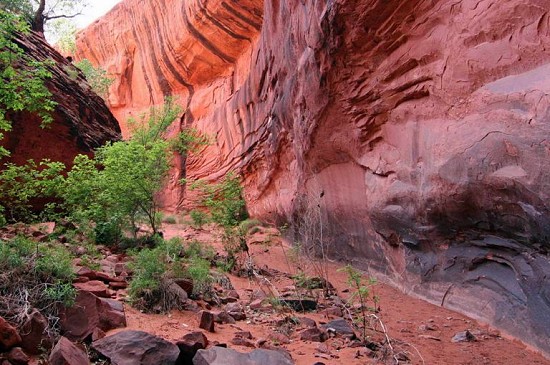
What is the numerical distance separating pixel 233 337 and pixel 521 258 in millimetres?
3317

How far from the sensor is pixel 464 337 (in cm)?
500

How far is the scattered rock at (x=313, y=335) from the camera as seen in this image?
15.0 feet

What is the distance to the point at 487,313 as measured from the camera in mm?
5434

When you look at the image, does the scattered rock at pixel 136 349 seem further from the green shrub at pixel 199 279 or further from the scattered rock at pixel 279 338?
the green shrub at pixel 199 279

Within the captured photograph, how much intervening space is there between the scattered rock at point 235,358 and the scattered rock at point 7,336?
4.07ft

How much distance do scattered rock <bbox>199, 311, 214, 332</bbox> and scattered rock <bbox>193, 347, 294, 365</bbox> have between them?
100 centimetres

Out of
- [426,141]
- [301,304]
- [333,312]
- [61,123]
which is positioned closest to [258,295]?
[301,304]

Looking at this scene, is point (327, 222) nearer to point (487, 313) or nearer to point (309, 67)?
point (309, 67)

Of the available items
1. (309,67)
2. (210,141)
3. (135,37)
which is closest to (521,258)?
(309,67)

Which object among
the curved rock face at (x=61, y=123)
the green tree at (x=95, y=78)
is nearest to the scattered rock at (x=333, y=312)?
the curved rock face at (x=61, y=123)

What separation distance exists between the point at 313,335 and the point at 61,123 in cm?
936

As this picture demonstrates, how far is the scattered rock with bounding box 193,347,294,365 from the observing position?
3297mm

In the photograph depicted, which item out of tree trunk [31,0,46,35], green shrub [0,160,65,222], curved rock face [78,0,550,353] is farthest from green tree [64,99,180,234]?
tree trunk [31,0,46,35]

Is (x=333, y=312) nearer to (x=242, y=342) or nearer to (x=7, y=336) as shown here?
(x=242, y=342)
